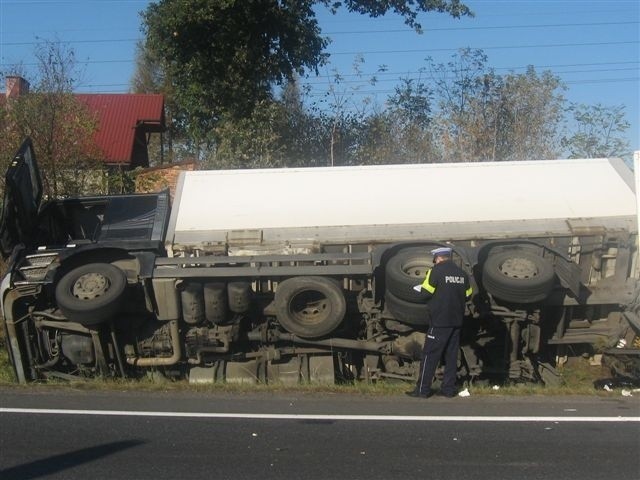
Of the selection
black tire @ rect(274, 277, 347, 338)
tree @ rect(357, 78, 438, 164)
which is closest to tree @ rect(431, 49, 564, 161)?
tree @ rect(357, 78, 438, 164)

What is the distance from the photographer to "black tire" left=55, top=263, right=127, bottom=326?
8.44 m

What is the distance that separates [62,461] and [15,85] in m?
11.2

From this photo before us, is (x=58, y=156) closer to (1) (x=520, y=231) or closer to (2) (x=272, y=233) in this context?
(2) (x=272, y=233)

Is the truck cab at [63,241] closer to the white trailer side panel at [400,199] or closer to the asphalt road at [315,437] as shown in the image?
the white trailer side panel at [400,199]

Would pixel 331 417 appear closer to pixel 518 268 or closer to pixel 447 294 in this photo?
pixel 447 294

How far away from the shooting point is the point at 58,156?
46.3 ft

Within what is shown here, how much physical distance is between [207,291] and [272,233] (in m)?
1.08

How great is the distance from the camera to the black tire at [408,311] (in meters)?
8.34

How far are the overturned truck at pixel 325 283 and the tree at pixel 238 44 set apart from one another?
10.8 metres

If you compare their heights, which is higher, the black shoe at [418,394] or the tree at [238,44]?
the tree at [238,44]

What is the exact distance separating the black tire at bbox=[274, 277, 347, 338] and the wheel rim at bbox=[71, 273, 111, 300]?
197 centimetres

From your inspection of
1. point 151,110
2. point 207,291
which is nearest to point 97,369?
point 207,291

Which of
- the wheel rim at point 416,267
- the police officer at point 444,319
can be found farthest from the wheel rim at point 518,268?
the wheel rim at point 416,267

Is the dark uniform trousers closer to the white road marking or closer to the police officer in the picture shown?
the police officer
